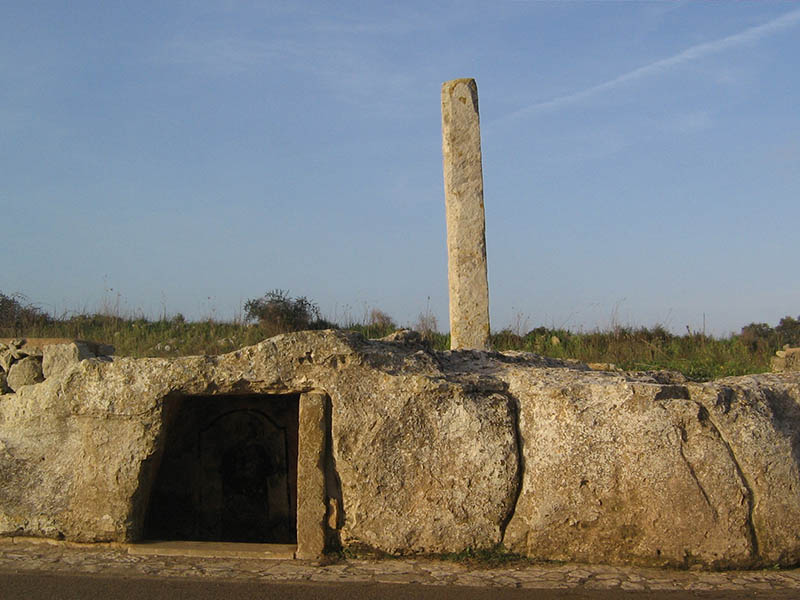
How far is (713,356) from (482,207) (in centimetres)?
353

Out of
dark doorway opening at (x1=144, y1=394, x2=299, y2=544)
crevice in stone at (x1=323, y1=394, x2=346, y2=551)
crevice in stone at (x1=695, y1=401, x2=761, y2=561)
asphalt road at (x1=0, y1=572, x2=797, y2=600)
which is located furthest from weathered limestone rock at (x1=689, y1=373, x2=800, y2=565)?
dark doorway opening at (x1=144, y1=394, x2=299, y2=544)

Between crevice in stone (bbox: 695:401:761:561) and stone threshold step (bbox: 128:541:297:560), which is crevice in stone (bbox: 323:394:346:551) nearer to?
stone threshold step (bbox: 128:541:297:560)

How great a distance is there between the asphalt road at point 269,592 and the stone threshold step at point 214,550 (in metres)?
0.46

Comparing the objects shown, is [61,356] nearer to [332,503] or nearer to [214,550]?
[214,550]

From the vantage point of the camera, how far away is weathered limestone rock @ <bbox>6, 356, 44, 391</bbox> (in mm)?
5961

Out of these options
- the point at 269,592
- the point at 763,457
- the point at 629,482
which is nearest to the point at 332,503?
the point at 269,592

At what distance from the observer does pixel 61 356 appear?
19.3 ft

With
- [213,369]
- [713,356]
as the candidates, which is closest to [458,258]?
[713,356]

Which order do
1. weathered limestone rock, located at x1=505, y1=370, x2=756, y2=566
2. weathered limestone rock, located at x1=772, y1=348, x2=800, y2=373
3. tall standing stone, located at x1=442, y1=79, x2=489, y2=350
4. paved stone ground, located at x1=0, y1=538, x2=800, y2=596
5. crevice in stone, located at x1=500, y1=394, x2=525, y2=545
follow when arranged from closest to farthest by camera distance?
paved stone ground, located at x1=0, y1=538, x2=800, y2=596
weathered limestone rock, located at x1=505, y1=370, x2=756, y2=566
crevice in stone, located at x1=500, y1=394, x2=525, y2=545
weathered limestone rock, located at x1=772, y1=348, x2=800, y2=373
tall standing stone, located at x1=442, y1=79, x2=489, y2=350

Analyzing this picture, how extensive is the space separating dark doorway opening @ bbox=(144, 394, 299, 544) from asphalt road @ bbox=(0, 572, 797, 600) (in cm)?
166

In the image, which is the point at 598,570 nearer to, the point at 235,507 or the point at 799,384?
the point at 799,384

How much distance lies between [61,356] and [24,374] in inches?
13.5

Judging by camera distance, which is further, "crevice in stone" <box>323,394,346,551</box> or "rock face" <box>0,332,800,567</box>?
"crevice in stone" <box>323,394,346,551</box>

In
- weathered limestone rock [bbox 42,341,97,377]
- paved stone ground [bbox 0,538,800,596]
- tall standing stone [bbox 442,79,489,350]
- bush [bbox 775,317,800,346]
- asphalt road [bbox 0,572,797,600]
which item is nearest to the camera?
asphalt road [bbox 0,572,797,600]
